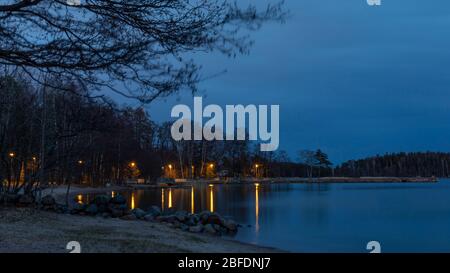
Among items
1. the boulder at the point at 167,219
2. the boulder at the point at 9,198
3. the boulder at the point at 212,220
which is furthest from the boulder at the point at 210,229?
the boulder at the point at 9,198

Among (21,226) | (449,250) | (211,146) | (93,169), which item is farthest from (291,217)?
(211,146)

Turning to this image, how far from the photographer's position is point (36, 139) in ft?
73.4

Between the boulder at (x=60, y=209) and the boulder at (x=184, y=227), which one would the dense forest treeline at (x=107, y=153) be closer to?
the boulder at (x=60, y=209)

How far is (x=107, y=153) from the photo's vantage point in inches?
2616

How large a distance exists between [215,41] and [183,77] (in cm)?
58

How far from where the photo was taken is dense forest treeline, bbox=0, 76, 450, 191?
18.6 metres

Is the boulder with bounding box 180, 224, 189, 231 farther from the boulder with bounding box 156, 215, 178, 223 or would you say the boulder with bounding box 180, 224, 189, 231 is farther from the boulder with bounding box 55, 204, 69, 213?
the boulder with bounding box 55, 204, 69, 213

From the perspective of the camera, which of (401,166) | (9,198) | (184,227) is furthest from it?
(401,166)

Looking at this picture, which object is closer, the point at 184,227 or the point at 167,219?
the point at 184,227

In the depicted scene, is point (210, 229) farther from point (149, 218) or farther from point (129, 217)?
point (129, 217)

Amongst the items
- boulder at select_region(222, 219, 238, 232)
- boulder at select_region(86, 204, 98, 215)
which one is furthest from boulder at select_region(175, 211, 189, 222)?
boulder at select_region(86, 204, 98, 215)

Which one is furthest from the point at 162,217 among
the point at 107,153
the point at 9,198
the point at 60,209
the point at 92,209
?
the point at 107,153
